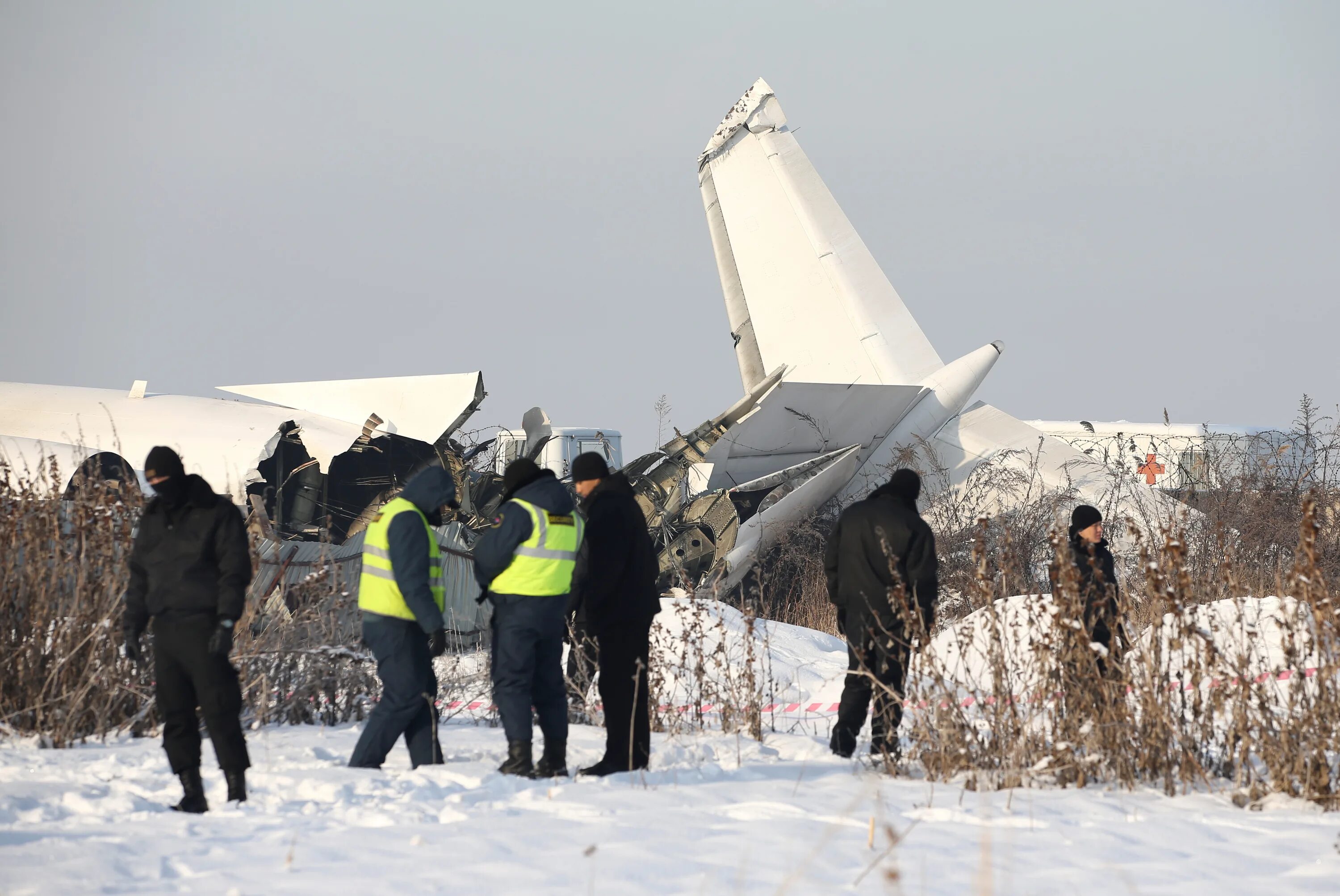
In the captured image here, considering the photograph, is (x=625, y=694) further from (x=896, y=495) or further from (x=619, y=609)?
(x=896, y=495)

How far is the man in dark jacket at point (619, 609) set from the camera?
18.7ft

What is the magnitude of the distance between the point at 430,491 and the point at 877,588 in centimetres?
238

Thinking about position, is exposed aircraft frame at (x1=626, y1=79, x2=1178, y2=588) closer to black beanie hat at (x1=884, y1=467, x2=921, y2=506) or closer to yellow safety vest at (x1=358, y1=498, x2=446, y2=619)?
black beanie hat at (x1=884, y1=467, x2=921, y2=506)

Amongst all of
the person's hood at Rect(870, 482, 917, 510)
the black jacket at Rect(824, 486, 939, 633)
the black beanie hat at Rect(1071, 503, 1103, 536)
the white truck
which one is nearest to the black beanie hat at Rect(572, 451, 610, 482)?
the black jacket at Rect(824, 486, 939, 633)

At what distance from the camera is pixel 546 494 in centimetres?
562

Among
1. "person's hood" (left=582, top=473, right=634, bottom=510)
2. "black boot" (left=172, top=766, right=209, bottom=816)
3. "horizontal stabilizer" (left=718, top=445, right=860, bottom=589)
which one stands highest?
"horizontal stabilizer" (left=718, top=445, right=860, bottom=589)

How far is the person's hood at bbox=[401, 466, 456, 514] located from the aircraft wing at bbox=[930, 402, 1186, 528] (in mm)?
12616

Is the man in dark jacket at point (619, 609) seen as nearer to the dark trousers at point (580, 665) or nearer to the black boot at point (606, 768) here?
the black boot at point (606, 768)

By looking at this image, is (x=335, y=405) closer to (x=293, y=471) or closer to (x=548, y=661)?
(x=293, y=471)

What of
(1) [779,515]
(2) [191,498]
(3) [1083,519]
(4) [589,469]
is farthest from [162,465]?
(1) [779,515]

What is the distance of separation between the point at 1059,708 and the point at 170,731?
4036mm

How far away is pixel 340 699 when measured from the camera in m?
7.84

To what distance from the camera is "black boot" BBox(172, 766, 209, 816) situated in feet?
15.1

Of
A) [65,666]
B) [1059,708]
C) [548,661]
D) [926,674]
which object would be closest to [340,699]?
[65,666]
